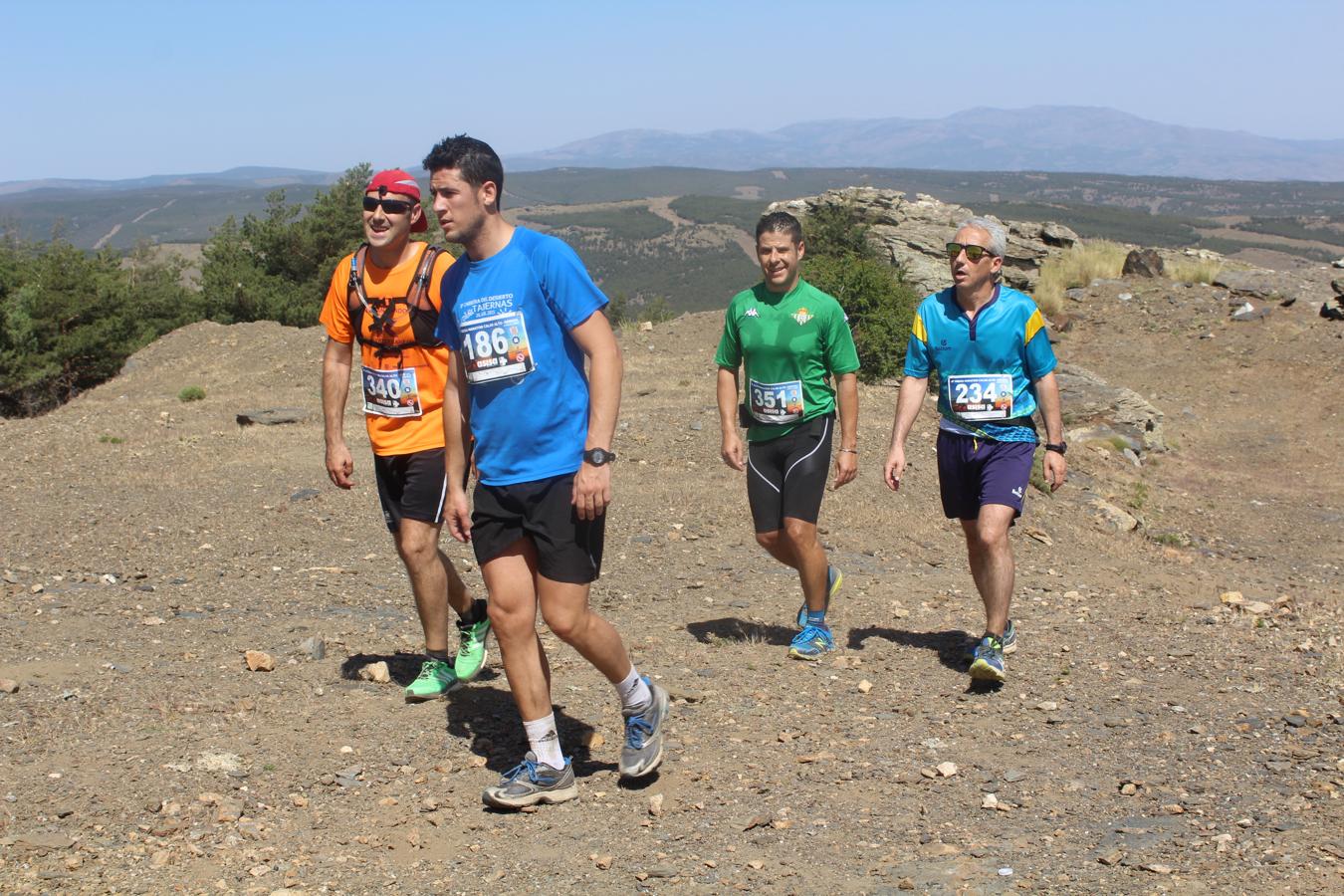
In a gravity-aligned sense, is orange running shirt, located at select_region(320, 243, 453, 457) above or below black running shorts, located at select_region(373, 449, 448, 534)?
above

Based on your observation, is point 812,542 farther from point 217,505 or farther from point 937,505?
point 217,505

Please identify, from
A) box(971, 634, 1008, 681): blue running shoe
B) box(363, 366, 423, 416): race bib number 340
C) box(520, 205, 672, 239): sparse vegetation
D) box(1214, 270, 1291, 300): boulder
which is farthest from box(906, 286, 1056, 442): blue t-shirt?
box(520, 205, 672, 239): sparse vegetation

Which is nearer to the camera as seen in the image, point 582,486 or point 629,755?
point 582,486

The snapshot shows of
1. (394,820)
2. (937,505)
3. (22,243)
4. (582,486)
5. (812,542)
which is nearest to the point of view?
(582,486)

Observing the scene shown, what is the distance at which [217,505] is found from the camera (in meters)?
9.07

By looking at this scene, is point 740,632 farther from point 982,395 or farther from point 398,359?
point 398,359

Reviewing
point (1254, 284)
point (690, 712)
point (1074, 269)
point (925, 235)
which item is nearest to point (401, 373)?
point (690, 712)

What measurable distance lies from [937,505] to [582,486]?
654cm

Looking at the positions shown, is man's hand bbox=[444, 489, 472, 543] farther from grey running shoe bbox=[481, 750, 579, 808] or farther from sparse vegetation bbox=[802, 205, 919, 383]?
sparse vegetation bbox=[802, 205, 919, 383]

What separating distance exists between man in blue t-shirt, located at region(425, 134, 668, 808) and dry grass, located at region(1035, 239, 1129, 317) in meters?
17.7

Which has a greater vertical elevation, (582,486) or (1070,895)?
(582,486)

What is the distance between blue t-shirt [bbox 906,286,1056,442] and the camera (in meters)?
5.32

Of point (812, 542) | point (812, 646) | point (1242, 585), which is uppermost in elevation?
point (812, 542)

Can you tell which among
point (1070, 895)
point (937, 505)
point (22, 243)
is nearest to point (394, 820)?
point (1070, 895)
